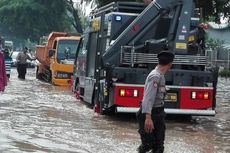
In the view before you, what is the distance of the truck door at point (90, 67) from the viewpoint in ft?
50.1

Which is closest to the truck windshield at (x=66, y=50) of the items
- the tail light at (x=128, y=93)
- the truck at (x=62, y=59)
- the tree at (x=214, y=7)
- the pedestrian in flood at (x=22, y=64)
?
the truck at (x=62, y=59)

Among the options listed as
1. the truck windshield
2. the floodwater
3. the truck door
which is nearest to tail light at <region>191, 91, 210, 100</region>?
the floodwater

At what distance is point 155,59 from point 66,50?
13.3m

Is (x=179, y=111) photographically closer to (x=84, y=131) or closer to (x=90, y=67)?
(x=84, y=131)

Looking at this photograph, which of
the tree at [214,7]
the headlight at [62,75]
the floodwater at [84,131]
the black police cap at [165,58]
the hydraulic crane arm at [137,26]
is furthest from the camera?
the headlight at [62,75]

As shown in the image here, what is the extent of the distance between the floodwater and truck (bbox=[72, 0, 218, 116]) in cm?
54

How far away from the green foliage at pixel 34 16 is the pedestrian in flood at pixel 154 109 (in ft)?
155

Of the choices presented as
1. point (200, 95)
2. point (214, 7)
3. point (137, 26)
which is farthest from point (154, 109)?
point (214, 7)

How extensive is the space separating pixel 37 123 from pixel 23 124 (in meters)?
0.38

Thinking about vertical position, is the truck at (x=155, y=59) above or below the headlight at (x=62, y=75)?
above

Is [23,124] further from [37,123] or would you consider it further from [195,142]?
[195,142]

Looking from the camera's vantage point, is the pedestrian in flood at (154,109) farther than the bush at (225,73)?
No

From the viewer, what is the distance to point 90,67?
15.9 metres

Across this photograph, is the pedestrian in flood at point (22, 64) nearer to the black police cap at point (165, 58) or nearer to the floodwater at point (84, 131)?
the floodwater at point (84, 131)
